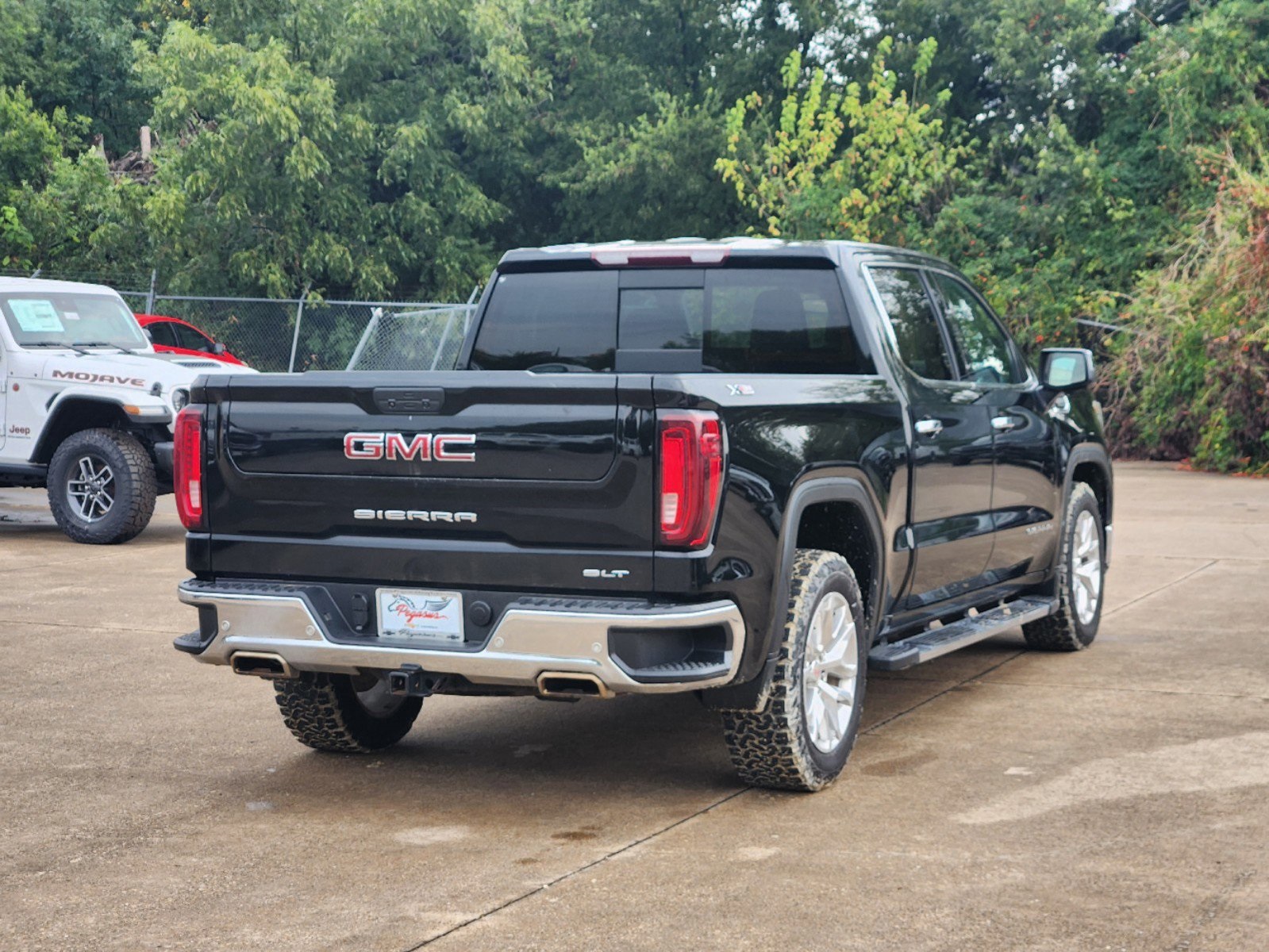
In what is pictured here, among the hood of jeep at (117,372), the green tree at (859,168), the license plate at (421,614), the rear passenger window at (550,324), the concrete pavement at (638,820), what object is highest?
the green tree at (859,168)

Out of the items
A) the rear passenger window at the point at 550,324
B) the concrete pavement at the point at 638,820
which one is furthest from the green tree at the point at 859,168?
the rear passenger window at the point at 550,324

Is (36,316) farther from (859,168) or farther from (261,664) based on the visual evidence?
(859,168)

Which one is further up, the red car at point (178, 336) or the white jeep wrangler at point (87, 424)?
the red car at point (178, 336)

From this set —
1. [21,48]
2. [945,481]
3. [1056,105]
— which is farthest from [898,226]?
[945,481]

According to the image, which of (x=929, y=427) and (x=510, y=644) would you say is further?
(x=929, y=427)

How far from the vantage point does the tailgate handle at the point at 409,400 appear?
5.41 m

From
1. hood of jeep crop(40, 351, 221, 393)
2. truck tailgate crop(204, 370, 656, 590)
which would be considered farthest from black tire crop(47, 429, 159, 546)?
truck tailgate crop(204, 370, 656, 590)

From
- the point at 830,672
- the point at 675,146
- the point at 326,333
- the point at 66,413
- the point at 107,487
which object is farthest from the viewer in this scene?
the point at 675,146

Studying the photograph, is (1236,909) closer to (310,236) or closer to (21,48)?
(310,236)

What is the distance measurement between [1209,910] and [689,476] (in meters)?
1.89

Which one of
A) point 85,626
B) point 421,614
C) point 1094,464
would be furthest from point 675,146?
point 421,614

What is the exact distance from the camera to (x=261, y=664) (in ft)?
18.6

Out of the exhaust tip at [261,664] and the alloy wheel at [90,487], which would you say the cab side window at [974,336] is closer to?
the exhaust tip at [261,664]

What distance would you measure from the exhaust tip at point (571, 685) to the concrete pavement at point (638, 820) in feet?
1.47
